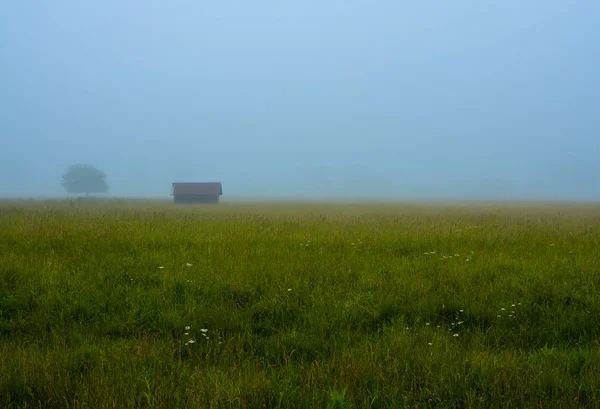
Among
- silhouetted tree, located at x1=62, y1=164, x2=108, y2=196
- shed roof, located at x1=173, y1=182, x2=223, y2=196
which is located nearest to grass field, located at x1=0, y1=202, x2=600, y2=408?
shed roof, located at x1=173, y1=182, x2=223, y2=196

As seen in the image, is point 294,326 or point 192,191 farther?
point 192,191

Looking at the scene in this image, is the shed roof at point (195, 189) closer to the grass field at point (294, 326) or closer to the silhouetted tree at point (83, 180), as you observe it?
the grass field at point (294, 326)

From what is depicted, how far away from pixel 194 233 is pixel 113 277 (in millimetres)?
4885

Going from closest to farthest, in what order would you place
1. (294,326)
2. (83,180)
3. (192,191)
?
1. (294,326)
2. (192,191)
3. (83,180)

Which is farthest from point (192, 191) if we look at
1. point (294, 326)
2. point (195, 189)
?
point (294, 326)

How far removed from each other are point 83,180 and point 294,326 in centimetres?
12983

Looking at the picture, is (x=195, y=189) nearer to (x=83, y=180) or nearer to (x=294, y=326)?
(x=294, y=326)

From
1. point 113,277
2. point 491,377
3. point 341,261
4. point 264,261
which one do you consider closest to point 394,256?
point 341,261

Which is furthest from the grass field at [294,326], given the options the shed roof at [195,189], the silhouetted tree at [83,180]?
the silhouetted tree at [83,180]

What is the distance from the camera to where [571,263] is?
805 cm

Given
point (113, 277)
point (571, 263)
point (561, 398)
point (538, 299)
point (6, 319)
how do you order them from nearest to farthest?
point (561, 398) → point (6, 319) → point (538, 299) → point (113, 277) → point (571, 263)

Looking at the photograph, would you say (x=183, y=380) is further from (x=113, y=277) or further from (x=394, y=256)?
(x=394, y=256)

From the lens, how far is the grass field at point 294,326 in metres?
3.45

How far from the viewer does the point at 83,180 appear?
115 metres
